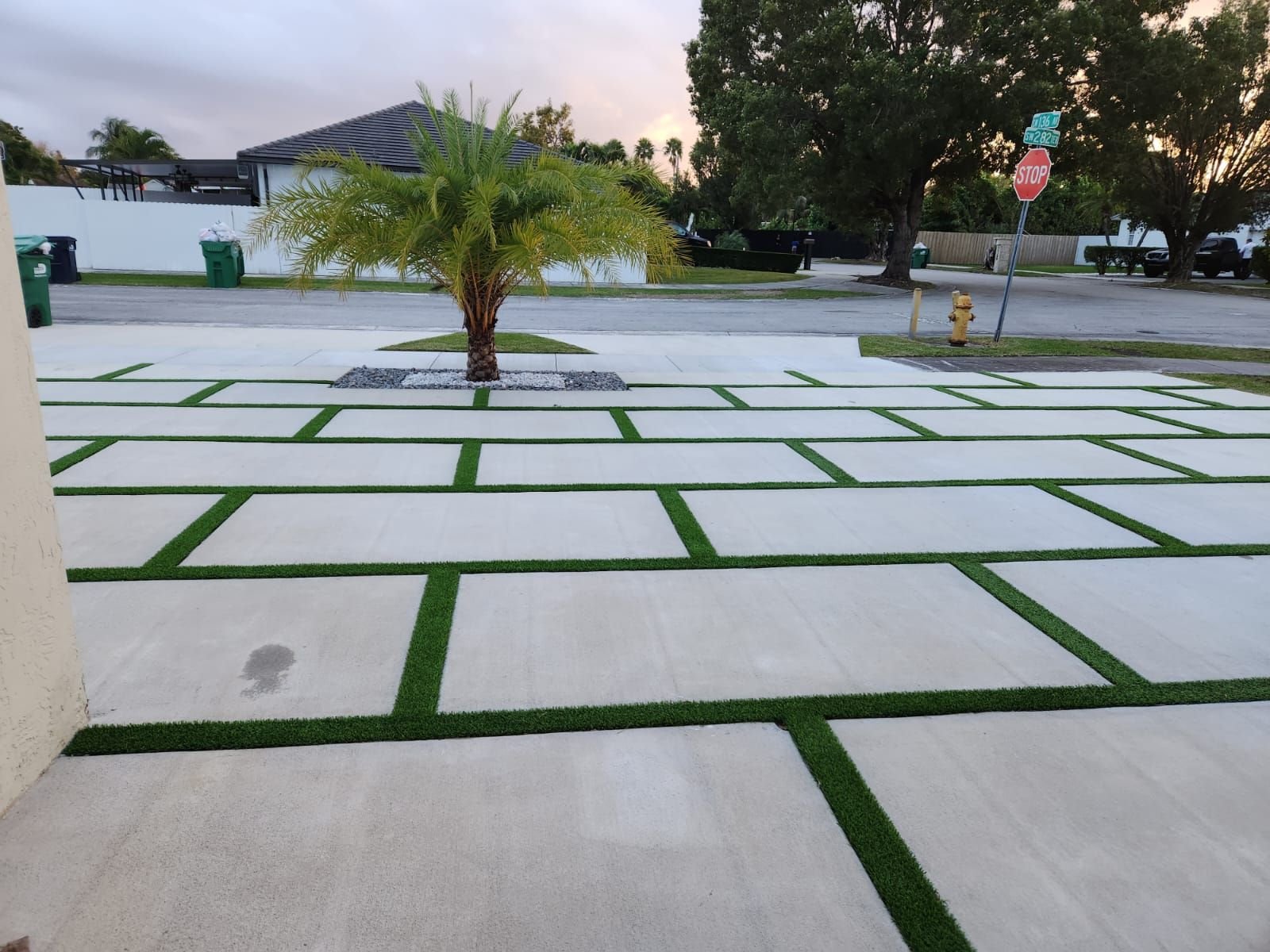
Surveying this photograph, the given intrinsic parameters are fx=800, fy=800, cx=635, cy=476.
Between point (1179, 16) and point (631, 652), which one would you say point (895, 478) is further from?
point (1179, 16)

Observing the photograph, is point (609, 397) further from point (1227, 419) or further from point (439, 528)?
point (1227, 419)

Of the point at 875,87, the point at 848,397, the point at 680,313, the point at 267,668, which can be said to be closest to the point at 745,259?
the point at 875,87

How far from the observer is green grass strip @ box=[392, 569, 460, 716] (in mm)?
2826

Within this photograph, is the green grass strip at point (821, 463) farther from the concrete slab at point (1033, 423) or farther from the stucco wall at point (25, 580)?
the stucco wall at point (25, 580)

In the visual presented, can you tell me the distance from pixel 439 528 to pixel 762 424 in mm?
3608

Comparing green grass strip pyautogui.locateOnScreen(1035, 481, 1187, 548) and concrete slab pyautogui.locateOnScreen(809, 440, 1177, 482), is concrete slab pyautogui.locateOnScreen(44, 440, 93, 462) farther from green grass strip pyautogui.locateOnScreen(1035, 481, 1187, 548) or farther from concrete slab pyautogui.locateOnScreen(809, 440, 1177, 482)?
green grass strip pyautogui.locateOnScreen(1035, 481, 1187, 548)

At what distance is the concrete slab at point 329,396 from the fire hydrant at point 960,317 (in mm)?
7981

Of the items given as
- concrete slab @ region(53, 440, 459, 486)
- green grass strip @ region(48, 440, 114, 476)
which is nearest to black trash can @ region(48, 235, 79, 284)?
green grass strip @ region(48, 440, 114, 476)

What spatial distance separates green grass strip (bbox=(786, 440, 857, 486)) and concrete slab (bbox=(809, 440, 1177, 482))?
56 mm

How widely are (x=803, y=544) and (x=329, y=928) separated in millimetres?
3100

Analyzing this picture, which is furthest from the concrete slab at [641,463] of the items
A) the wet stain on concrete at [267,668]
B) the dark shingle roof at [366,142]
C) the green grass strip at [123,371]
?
the dark shingle roof at [366,142]

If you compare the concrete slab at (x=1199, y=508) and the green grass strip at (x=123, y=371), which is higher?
the concrete slab at (x=1199, y=508)

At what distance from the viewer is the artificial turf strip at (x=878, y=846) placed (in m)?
1.98

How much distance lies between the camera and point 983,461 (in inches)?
244
